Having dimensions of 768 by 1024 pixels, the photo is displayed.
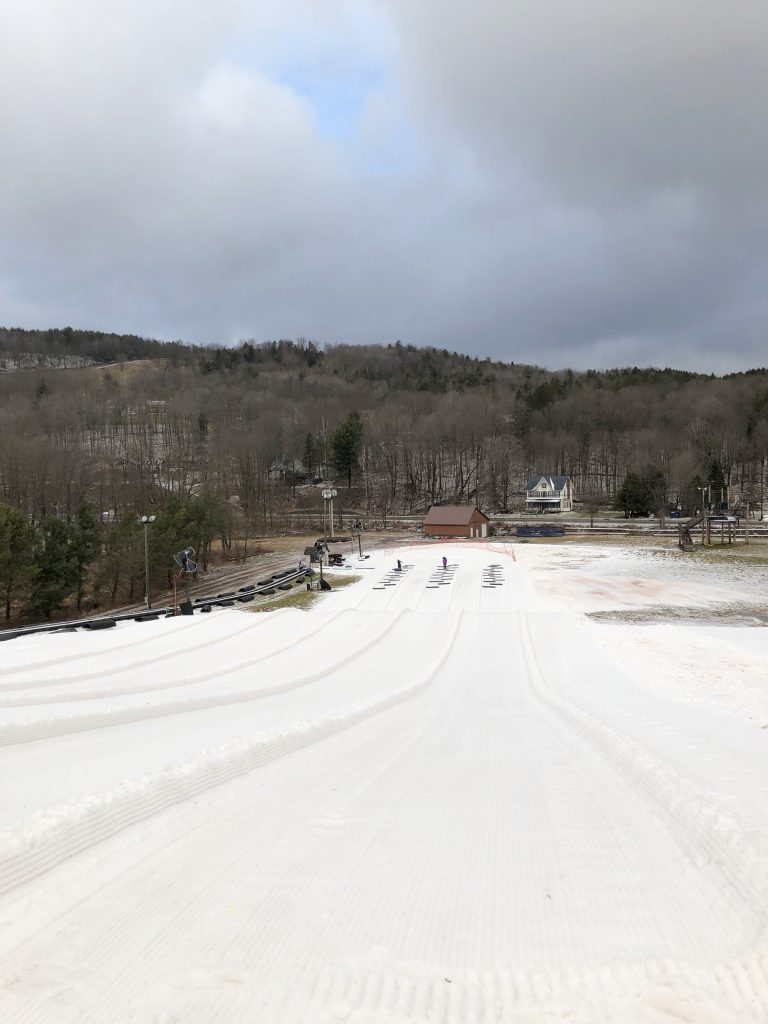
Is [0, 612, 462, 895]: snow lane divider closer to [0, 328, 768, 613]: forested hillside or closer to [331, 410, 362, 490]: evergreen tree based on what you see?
[0, 328, 768, 613]: forested hillside

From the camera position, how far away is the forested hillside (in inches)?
2335

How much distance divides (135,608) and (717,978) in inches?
1324

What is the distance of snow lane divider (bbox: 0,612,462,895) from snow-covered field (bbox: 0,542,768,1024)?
0.02m

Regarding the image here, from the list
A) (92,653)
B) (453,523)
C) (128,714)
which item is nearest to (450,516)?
(453,523)

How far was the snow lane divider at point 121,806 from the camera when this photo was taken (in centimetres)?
331

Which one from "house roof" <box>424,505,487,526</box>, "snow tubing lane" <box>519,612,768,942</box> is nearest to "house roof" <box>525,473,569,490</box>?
"house roof" <box>424,505,487,526</box>

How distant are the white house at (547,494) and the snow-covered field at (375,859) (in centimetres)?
7289

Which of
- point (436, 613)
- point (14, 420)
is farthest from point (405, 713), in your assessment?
point (14, 420)

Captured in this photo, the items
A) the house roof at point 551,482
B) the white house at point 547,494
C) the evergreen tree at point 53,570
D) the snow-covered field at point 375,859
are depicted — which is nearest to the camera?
the snow-covered field at point 375,859

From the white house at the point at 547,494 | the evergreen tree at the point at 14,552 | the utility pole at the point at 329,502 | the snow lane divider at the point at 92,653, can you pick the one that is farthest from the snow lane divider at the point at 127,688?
the white house at the point at 547,494

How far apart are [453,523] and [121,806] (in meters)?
54.3

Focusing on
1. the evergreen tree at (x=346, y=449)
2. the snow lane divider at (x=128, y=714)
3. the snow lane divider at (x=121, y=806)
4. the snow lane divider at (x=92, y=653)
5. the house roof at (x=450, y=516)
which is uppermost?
the evergreen tree at (x=346, y=449)

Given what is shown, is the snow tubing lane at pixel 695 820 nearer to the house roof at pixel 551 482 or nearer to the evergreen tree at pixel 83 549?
the evergreen tree at pixel 83 549

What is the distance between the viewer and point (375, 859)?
341 cm
